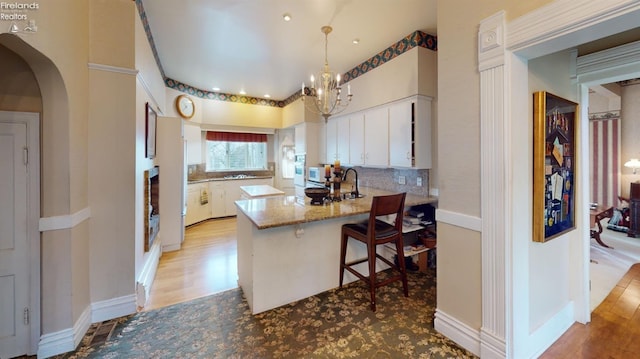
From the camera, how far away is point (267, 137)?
269 inches

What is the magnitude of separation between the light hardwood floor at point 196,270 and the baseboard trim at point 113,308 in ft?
0.65

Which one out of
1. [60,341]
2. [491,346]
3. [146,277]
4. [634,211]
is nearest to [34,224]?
[60,341]

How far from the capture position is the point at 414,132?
122 inches

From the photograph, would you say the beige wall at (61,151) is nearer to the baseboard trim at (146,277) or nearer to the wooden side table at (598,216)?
the baseboard trim at (146,277)

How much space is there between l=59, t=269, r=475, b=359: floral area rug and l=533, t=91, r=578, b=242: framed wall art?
106cm

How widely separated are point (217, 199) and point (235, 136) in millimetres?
1689

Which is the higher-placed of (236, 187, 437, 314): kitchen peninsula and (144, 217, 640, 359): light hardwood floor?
(236, 187, 437, 314): kitchen peninsula

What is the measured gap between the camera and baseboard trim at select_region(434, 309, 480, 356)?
1.64m

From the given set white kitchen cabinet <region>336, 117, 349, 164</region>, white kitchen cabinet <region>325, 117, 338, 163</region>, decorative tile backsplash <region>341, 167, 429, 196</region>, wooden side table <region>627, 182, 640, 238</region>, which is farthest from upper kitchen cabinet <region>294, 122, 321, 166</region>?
wooden side table <region>627, 182, 640, 238</region>

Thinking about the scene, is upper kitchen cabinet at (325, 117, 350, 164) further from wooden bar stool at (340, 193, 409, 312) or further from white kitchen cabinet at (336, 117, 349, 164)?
wooden bar stool at (340, 193, 409, 312)

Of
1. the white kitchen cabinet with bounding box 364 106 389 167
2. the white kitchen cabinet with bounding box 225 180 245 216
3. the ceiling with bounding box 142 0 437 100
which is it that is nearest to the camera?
the ceiling with bounding box 142 0 437 100

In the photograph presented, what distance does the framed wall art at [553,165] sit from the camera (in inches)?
60.8

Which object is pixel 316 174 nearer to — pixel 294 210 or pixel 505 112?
pixel 294 210

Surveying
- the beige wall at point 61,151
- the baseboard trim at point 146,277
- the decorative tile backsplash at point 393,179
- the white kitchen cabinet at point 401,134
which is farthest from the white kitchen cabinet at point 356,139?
the beige wall at point 61,151
